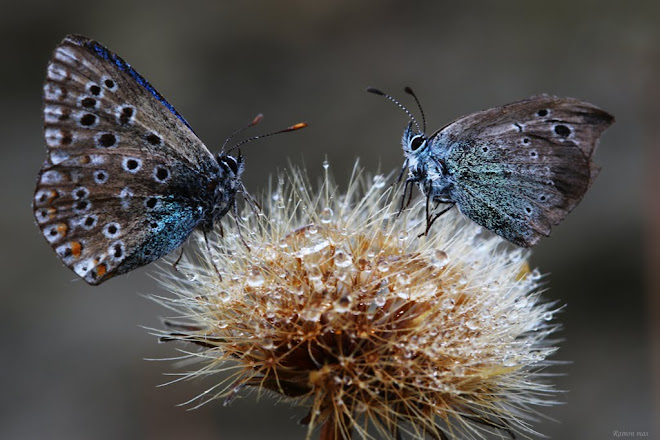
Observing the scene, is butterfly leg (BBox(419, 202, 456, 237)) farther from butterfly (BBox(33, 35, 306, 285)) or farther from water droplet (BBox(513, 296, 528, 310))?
butterfly (BBox(33, 35, 306, 285))

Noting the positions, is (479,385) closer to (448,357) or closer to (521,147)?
(448,357)

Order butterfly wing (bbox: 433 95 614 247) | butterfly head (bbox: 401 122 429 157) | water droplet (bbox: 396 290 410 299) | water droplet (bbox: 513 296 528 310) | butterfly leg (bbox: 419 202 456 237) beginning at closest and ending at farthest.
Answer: water droplet (bbox: 396 290 410 299), water droplet (bbox: 513 296 528 310), butterfly wing (bbox: 433 95 614 247), butterfly leg (bbox: 419 202 456 237), butterfly head (bbox: 401 122 429 157)

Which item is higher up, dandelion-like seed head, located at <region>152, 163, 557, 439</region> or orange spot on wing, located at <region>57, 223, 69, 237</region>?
orange spot on wing, located at <region>57, 223, 69, 237</region>

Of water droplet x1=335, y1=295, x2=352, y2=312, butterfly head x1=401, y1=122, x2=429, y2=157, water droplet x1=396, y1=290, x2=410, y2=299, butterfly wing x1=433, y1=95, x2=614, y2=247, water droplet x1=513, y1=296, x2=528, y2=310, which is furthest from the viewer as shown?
butterfly head x1=401, y1=122, x2=429, y2=157

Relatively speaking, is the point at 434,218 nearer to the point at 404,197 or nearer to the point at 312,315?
the point at 404,197

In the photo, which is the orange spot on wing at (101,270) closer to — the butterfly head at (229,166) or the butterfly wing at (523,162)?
the butterfly head at (229,166)

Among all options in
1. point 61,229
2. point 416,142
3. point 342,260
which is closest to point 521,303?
point 342,260

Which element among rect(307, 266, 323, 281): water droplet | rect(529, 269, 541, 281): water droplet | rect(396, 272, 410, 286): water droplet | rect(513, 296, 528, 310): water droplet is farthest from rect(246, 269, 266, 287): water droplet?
rect(529, 269, 541, 281): water droplet

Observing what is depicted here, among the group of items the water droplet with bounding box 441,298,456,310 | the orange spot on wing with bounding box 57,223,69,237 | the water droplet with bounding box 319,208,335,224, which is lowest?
the water droplet with bounding box 441,298,456,310
